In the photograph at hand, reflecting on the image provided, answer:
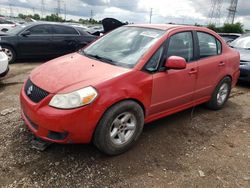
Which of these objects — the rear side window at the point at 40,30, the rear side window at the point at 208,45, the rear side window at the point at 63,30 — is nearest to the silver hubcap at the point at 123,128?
the rear side window at the point at 208,45

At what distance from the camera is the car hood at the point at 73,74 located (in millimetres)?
2881

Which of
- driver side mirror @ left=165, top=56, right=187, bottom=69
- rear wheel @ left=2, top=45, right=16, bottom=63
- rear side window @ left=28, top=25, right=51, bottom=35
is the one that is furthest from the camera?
rear side window @ left=28, top=25, right=51, bottom=35

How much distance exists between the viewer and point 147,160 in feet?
10.4

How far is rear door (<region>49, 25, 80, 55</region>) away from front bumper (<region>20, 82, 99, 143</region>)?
22.2ft

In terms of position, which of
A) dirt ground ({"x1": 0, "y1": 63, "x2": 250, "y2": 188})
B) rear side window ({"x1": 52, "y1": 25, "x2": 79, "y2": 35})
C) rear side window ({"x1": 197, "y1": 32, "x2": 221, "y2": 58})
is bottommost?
dirt ground ({"x1": 0, "y1": 63, "x2": 250, "y2": 188})

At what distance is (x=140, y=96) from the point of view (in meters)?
3.20

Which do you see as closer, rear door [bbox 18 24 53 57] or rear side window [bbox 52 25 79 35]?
rear door [bbox 18 24 53 57]

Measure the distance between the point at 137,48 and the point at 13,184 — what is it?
2.23 meters

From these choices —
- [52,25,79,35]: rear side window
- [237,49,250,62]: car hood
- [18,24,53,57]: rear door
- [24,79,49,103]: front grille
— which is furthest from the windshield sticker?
[52,25,79,35]: rear side window

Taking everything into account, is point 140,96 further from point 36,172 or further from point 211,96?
point 211,96

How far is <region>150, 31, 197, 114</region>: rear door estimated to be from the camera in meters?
3.46

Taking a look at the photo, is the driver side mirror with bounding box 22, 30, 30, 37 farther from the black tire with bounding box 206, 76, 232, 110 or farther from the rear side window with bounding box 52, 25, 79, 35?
the black tire with bounding box 206, 76, 232, 110

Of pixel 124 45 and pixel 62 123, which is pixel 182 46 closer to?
pixel 124 45

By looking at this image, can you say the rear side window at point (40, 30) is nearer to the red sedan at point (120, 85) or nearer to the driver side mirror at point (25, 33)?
the driver side mirror at point (25, 33)
